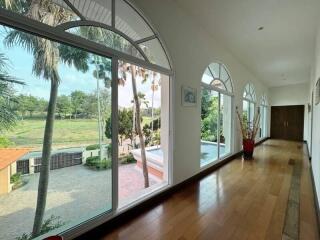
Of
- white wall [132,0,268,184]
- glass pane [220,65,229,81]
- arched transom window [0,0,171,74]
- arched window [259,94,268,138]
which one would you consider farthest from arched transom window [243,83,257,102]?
arched transom window [0,0,171,74]

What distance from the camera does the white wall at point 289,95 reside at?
10508 mm

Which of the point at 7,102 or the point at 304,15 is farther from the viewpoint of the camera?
the point at 304,15

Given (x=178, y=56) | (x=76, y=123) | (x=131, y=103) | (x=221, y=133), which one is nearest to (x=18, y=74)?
(x=76, y=123)

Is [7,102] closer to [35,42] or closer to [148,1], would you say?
[35,42]

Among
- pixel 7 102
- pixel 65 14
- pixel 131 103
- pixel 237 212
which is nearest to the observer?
pixel 7 102

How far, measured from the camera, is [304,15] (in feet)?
11.4

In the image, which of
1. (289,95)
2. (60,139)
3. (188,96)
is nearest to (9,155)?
(60,139)

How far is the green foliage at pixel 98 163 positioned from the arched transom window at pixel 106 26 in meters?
1.22

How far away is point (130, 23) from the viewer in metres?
2.58

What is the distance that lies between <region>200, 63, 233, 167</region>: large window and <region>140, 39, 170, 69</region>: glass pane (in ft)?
4.47

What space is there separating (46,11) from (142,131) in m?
2.26

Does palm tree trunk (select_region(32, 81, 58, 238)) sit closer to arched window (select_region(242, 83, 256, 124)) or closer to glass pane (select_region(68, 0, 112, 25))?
glass pane (select_region(68, 0, 112, 25))

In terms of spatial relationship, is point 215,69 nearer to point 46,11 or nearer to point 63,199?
point 46,11

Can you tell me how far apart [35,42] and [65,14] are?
0.43 m
